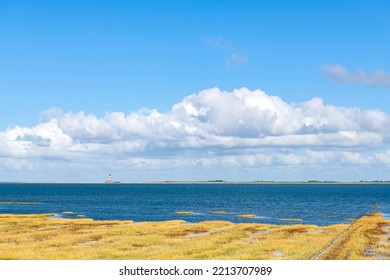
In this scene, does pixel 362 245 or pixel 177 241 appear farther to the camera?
pixel 177 241

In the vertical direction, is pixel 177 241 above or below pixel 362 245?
below

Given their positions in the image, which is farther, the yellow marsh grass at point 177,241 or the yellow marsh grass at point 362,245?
the yellow marsh grass at point 177,241

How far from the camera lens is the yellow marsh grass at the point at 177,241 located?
5388cm

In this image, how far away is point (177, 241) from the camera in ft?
216

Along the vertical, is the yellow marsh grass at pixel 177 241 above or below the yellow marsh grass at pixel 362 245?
below

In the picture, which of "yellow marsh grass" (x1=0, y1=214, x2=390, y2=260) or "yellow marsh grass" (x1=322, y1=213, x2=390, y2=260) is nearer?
"yellow marsh grass" (x1=322, y1=213, x2=390, y2=260)

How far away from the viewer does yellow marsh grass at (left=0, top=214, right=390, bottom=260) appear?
53875 millimetres

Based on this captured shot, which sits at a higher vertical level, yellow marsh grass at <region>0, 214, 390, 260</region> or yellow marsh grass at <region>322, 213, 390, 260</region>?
yellow marsh grass at <region>322, 213, 390, 260</region>
